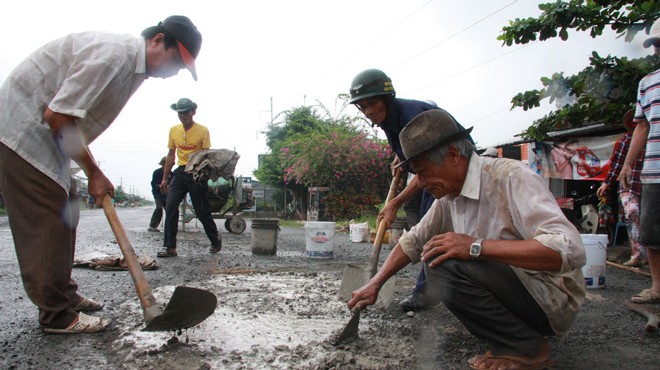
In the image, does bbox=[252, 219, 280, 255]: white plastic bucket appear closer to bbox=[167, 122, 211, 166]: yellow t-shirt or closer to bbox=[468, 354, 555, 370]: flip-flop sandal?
bbox=[167, 122, 211, 166]: yellow t-shirt

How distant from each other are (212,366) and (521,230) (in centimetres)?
155

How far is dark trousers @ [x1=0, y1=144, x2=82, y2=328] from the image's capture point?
99.5 inches

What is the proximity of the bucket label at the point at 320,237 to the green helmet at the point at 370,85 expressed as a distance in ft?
10.8

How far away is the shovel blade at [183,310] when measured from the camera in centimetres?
229

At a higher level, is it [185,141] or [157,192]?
[185,141]

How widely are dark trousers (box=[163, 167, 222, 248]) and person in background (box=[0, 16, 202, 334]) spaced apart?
304cm

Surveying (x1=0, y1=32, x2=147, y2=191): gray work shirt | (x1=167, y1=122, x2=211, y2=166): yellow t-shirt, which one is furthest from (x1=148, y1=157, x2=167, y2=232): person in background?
(x1=0, y1=32, x2=147, y2=191): gray work shirt

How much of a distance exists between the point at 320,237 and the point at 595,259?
10.6 ft

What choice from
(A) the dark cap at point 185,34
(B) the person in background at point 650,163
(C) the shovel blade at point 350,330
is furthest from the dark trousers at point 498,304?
(A) the dark cap at point 185,34

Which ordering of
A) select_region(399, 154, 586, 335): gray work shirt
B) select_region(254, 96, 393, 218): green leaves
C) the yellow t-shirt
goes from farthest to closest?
1. select_region(254, 96, 393, 218): green leaves
2. the yellow t-shirt
3. select_region(399, 154, 586, 335): gray work shirt

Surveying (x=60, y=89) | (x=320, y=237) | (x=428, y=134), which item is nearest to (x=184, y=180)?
(x=320, y=237)

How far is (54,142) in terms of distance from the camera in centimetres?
259

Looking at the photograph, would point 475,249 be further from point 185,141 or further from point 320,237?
point 185,141

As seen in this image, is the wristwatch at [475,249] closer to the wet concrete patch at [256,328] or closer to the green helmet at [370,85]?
the wet concrete patch at [256,328]
